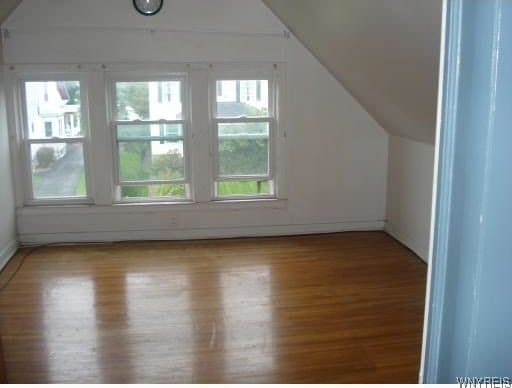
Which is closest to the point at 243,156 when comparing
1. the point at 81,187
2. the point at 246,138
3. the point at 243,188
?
the point at 246,138

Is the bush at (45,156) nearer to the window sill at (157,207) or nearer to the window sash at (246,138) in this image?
the window sill at (157,207)

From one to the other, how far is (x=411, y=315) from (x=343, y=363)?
83 centimetres

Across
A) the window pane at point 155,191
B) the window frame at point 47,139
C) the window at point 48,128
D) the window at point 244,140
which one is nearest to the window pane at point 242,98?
the window at point 244,140

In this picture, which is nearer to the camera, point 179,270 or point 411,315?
point 411,315

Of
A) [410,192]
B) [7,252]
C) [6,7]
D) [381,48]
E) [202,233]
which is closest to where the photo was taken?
[381,48]

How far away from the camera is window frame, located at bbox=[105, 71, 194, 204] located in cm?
473

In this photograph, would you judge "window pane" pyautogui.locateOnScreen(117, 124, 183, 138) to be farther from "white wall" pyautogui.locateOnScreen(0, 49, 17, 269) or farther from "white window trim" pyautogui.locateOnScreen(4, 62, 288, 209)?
"white wall" pyautogui.locateOnScreen(0, 49, 17, 269)

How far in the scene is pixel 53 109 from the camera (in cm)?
474

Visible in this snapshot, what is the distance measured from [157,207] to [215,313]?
6.28 feet

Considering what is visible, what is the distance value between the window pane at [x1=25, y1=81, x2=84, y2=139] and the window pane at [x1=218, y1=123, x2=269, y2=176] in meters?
1.47

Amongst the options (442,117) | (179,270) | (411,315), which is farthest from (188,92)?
(442,117)

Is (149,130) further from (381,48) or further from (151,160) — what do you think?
(381,48)

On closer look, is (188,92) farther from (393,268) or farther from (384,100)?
(393,268)

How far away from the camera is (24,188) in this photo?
477 cm
